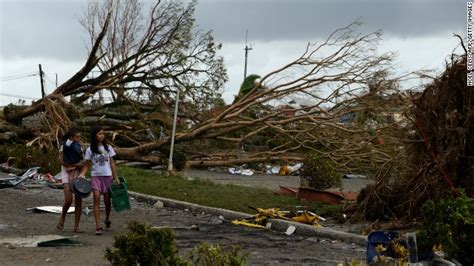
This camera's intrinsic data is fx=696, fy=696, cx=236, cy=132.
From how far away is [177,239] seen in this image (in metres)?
9.66

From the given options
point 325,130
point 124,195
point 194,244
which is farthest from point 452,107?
point 325,130

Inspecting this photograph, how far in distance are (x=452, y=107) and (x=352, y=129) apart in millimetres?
7501

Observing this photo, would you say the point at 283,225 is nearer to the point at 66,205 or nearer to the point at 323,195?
the point at 323,195

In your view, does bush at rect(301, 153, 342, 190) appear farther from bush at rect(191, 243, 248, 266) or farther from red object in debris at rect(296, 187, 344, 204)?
bush at rect(191, 243, 248, 266)

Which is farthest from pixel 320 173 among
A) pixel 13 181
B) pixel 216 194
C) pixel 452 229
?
pixel 452 229

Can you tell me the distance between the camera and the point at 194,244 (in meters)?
9.38

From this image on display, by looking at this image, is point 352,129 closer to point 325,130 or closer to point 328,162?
point 325,130

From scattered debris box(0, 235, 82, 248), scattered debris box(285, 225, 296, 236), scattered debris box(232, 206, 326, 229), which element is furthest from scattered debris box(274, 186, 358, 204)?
scattered debris box(0, 235, 82, 248)

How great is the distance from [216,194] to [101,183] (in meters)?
5.04

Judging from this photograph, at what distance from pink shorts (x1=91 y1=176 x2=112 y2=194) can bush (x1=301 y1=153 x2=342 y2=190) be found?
586 centimetres

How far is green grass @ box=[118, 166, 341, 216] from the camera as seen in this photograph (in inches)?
512

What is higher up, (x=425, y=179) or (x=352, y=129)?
(x=352, y=129)

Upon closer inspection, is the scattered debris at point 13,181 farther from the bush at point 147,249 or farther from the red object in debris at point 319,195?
the bush at point 147,249

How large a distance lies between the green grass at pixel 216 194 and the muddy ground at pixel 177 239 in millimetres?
790
